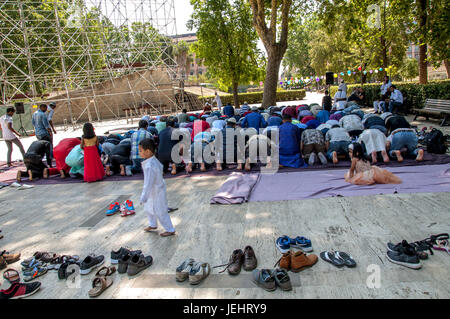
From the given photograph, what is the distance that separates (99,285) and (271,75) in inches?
555

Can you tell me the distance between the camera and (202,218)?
4891mm

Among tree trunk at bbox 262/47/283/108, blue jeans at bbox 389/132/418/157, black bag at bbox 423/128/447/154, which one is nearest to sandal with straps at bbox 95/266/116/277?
blue jeans at bbox 389/132/418/157

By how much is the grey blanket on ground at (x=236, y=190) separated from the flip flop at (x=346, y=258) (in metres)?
2.23

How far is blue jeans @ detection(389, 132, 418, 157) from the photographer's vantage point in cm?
689

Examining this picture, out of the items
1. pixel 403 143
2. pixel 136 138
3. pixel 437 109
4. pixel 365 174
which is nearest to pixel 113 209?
pixel 136 138

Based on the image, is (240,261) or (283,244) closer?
(240,261)

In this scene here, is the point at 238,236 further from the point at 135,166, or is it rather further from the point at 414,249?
the point at 135,166

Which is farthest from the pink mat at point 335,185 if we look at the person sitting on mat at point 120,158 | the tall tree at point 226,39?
the tall tree at point 226,39

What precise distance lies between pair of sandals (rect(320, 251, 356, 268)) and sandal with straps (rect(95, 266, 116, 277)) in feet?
7.53

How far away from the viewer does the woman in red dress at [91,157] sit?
731 cm

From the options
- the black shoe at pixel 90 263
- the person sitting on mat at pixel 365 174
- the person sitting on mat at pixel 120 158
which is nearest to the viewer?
the black shoe at pixel 90 263

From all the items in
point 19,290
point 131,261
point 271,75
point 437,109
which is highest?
point 271,75

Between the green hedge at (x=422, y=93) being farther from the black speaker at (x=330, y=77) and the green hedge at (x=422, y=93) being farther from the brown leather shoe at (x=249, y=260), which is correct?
the brown leather shoe at (x=249, y=260)

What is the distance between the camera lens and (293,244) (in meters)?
3.72
